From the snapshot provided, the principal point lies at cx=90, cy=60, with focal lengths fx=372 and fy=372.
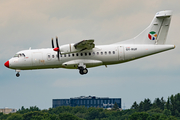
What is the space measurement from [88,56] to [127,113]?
125m

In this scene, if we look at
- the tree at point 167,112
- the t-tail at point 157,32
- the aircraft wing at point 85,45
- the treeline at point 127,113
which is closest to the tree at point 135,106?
the treeline at point 127,113

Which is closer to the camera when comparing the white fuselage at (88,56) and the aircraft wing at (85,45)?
the aircraft wing at (85,45)

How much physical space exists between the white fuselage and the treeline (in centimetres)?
9748

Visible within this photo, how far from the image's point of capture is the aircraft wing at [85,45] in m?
46.5

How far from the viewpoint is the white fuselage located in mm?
48594

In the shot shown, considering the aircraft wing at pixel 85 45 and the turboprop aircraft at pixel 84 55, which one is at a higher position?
the aircraft wing at pixel 85 45

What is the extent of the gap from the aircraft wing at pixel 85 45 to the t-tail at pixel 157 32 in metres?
5.24

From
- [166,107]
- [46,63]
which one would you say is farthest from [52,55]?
[166,107]

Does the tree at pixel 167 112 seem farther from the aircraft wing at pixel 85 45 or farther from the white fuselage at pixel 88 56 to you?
the aircraft wing at pixel 85 45

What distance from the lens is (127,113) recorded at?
170 metres

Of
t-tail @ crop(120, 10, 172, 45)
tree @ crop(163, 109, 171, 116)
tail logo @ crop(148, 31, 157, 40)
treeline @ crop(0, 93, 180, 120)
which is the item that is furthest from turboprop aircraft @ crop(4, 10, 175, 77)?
tree @ crop(163, 109, 171, 116)

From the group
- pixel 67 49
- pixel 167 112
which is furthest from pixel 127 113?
pixel 67 49

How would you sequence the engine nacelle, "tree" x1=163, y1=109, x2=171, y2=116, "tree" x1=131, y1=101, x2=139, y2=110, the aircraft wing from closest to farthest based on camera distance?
the aircraft wing < the engine nacelle < "tree" x1=163, y1=109, x2=171, y2=116 < "tree" x1=131, y1=101, x2=139, y2=110

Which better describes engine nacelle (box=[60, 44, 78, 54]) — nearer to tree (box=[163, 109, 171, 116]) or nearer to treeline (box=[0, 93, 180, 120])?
treeline (box=[0, 93, 180, 120])
